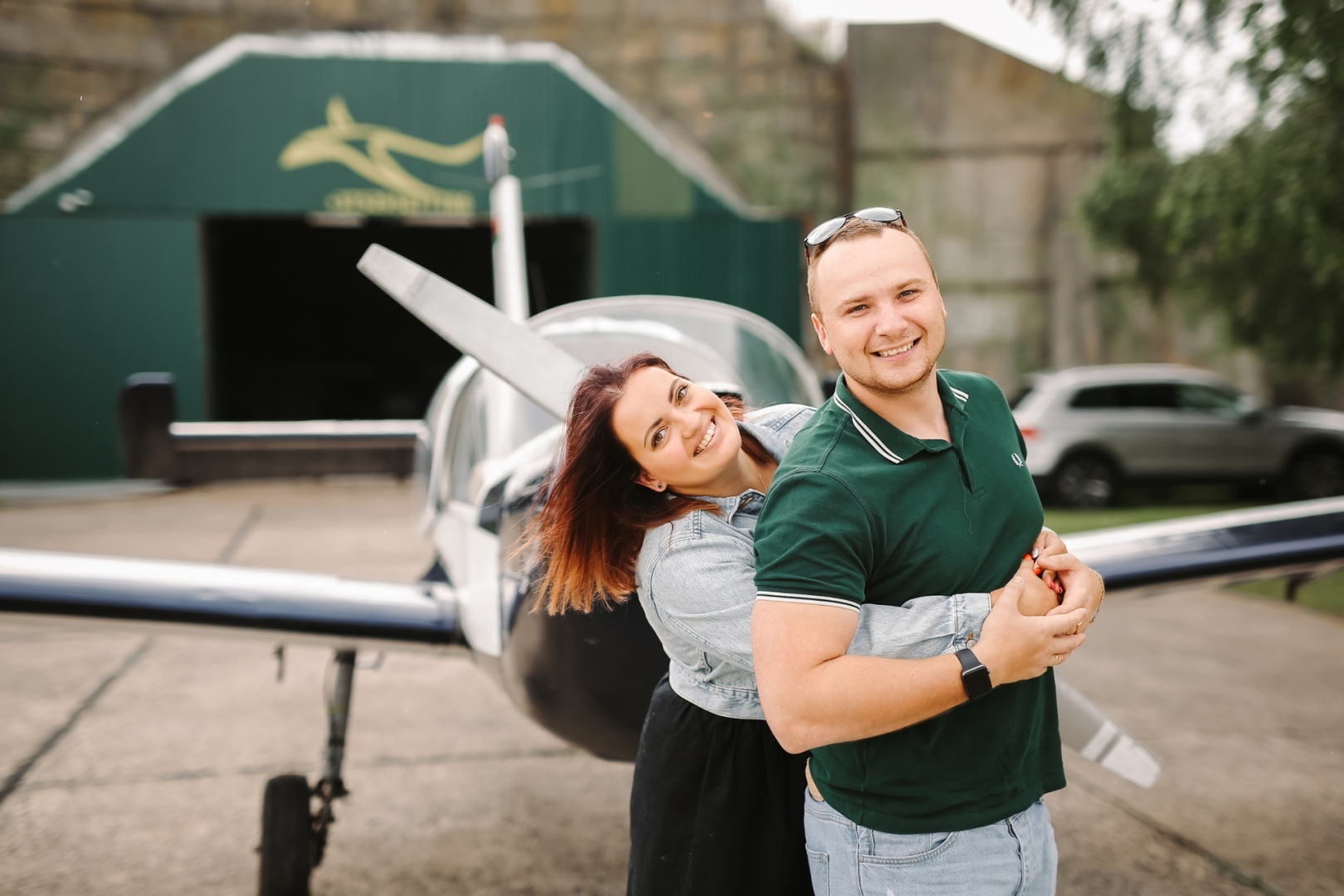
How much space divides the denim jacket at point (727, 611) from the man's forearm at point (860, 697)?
0.17ft

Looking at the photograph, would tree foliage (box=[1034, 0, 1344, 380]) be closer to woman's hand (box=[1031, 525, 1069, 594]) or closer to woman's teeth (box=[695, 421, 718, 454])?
woman's hand (box=[1031, 525, 1069, 594])

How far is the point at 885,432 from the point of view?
3.73 feet

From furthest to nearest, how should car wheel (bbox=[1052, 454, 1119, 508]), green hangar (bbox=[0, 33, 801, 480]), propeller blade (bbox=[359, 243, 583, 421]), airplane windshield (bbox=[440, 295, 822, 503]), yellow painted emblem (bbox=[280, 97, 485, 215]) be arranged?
yellow painted emblem (bbox=[280, 97, 485, 215]) → green hangar (bbox=[0, 33, 801, 480]) → car wheel (bbox=[1052, 454, 1119, 508]) → airplane windshield (bbox=[440, 295, 822, 503]) → propeller blade (bbox=[359, 243, 583, 421])

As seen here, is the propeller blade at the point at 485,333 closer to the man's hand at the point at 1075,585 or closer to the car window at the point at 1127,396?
the man's hand at the point at 1075,585

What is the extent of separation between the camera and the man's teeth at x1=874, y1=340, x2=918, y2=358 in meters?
1.12

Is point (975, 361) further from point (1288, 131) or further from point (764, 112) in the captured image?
point (1288, 131)

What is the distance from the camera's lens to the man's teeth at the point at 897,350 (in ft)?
3.69

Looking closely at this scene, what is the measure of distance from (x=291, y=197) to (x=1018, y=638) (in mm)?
15121

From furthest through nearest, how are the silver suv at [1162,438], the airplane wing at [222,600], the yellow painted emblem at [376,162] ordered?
the yellow painted emblem at [376,162]
the silver suv at [1162,438]
the airplane wing at [222,600]

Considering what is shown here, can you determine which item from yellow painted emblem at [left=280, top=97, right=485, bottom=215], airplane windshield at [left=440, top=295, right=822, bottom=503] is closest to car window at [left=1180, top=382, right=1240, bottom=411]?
airplane windshield at [left=440, top=295, right=822, bottom=503]

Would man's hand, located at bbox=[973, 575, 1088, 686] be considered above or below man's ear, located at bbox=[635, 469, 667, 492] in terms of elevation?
below

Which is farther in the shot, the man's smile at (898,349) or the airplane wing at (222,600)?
the airplane wing at (222,600)

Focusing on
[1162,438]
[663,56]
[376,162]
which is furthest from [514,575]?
[663,56]

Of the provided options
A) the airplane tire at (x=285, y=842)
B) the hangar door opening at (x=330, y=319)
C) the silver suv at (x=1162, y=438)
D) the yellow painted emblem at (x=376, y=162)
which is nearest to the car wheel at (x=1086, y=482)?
the silver suv at (x=1162, y=438)
